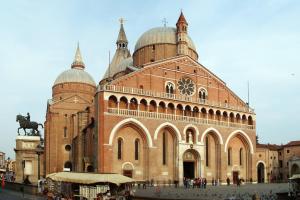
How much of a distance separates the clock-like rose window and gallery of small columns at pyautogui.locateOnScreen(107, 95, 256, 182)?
252 cm

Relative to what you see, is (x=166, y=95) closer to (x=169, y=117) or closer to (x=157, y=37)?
(x=169, y=117)

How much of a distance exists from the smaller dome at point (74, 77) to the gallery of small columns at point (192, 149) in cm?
2556

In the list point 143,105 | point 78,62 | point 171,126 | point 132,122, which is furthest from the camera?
point 78,62

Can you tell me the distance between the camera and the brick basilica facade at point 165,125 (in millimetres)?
39906

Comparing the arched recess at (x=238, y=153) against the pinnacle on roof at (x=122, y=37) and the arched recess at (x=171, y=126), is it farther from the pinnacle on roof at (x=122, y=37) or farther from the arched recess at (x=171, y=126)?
the pinnacle on roof at (x=122, y=37)

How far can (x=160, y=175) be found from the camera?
138ft

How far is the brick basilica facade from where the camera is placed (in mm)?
39906

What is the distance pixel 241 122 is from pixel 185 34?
13164 mm

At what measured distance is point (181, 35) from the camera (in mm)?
50062

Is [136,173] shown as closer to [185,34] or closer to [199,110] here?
[199,110]

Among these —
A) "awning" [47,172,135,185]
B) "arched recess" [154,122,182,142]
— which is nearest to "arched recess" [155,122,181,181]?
"arched recess" [154,122,182,142]

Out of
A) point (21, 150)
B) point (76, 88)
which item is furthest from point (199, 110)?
point (76, 88)

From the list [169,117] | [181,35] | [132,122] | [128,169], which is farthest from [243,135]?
[128,169]

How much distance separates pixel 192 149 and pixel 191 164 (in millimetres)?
2135
